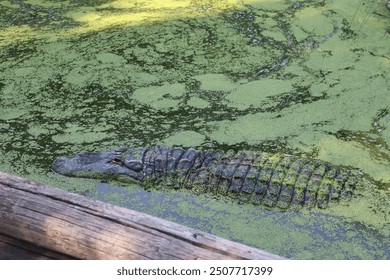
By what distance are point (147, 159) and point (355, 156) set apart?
2.89 ft

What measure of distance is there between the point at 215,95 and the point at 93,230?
179 centimetres

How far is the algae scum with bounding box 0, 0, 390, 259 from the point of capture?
2131mm

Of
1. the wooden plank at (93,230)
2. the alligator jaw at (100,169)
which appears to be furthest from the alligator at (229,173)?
the wooden plank at (93,230)

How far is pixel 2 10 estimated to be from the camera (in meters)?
4.16

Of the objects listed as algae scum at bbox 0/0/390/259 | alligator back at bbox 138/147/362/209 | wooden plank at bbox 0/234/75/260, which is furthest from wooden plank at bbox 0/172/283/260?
alligator back at bbox 138/147/362/209

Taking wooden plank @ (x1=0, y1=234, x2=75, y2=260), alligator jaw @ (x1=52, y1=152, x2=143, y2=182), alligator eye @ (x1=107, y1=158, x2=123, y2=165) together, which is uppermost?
wooden plank @ (x1=0, y1=234, x2=75, y2=260)

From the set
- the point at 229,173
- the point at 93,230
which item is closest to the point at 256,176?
the point at 229,173

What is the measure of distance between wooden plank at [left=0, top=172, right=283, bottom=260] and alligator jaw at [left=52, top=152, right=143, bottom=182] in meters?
1.03

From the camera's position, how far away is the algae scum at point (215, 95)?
2131 mm

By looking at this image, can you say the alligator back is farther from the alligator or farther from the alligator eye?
the alligator eye

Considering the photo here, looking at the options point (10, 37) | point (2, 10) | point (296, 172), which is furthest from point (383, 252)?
point (2, 10)
